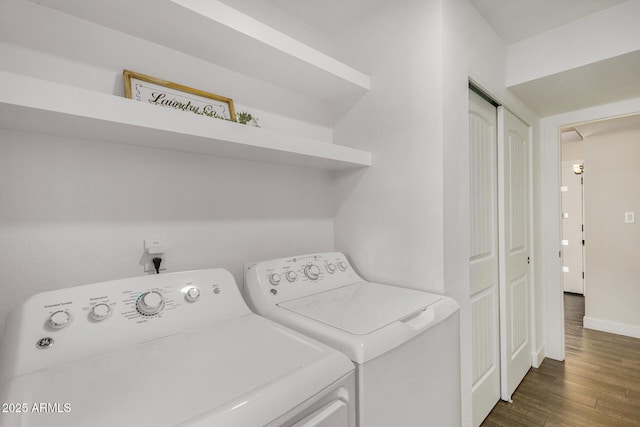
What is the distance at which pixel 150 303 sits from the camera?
928 mm

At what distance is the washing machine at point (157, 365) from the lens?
0.56 meters

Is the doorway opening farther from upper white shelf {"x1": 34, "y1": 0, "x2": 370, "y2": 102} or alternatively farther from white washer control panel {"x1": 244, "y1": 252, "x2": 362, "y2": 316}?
upper white shelf {"x1": 34, "y1": 0, "x2": 370, "y2": 102}

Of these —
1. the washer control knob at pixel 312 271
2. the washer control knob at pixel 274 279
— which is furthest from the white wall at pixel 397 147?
the washer control knob at pixel 274 279

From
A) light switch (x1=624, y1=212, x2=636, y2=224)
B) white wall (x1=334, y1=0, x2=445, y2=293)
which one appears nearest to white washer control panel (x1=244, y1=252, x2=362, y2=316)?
white wall (x1=334, y1=0, x2=445, y2=293)

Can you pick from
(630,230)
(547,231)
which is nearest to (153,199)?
(547,231)

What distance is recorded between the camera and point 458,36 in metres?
1.45

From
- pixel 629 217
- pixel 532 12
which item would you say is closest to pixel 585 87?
pixel 532 12

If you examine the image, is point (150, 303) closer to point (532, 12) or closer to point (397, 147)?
point (397, 147)

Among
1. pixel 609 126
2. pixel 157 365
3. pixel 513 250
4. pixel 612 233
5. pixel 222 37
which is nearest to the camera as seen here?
pixel 157 365

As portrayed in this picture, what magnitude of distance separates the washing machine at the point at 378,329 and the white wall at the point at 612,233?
9.97ft

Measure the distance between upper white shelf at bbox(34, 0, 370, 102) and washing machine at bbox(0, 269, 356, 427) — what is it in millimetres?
919

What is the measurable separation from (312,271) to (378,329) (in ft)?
1.81

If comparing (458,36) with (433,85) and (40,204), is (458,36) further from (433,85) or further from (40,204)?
(40,204)

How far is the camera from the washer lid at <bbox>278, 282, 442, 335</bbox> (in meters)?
0.96
